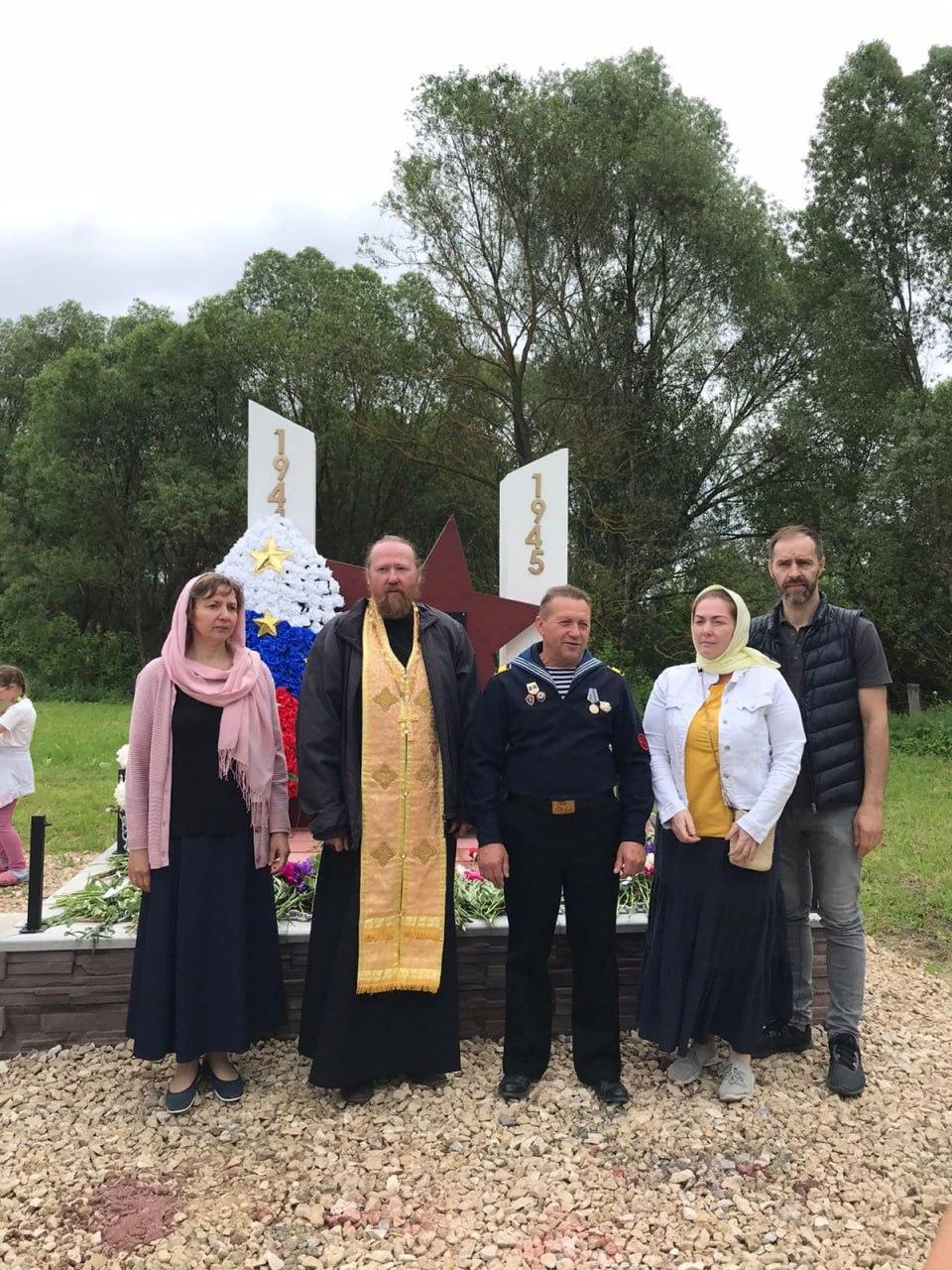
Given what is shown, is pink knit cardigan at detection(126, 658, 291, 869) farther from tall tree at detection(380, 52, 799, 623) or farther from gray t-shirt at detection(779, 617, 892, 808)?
tall tree at detection(380, 52, 799, 623)

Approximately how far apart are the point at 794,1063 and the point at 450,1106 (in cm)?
127

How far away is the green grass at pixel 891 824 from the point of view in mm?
5344

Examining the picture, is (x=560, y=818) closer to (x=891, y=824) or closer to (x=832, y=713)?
(x=832, y=713)

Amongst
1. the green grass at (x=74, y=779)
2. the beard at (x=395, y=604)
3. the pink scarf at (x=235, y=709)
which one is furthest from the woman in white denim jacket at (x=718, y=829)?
the green grass at (x=74, y=779)

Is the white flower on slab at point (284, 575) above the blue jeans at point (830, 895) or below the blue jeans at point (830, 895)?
above

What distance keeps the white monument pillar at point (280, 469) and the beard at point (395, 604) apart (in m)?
2.77

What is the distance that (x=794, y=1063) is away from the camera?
3.31 m

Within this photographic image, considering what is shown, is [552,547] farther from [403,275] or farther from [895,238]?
[403,275]

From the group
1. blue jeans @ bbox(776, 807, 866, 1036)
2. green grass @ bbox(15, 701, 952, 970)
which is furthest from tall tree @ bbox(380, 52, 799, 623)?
blue jeans @ bbox(776, 807, 866, 1036)

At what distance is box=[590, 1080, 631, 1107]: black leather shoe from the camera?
3.00 metres

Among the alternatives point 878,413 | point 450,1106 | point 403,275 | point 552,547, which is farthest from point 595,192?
point 450,1106

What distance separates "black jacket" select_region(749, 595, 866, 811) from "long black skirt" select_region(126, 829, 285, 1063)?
1941mm

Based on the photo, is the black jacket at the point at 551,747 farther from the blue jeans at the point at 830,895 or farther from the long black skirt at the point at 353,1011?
the blue jeans at the point at 830,895

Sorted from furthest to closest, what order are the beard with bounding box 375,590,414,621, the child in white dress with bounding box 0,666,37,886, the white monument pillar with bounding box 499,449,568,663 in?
the white monument pillar with bounding box 499,449,568,663 < the child in white dress with bounding box 0,666,37,886 < the beard with bounding box 375,590,414,621
